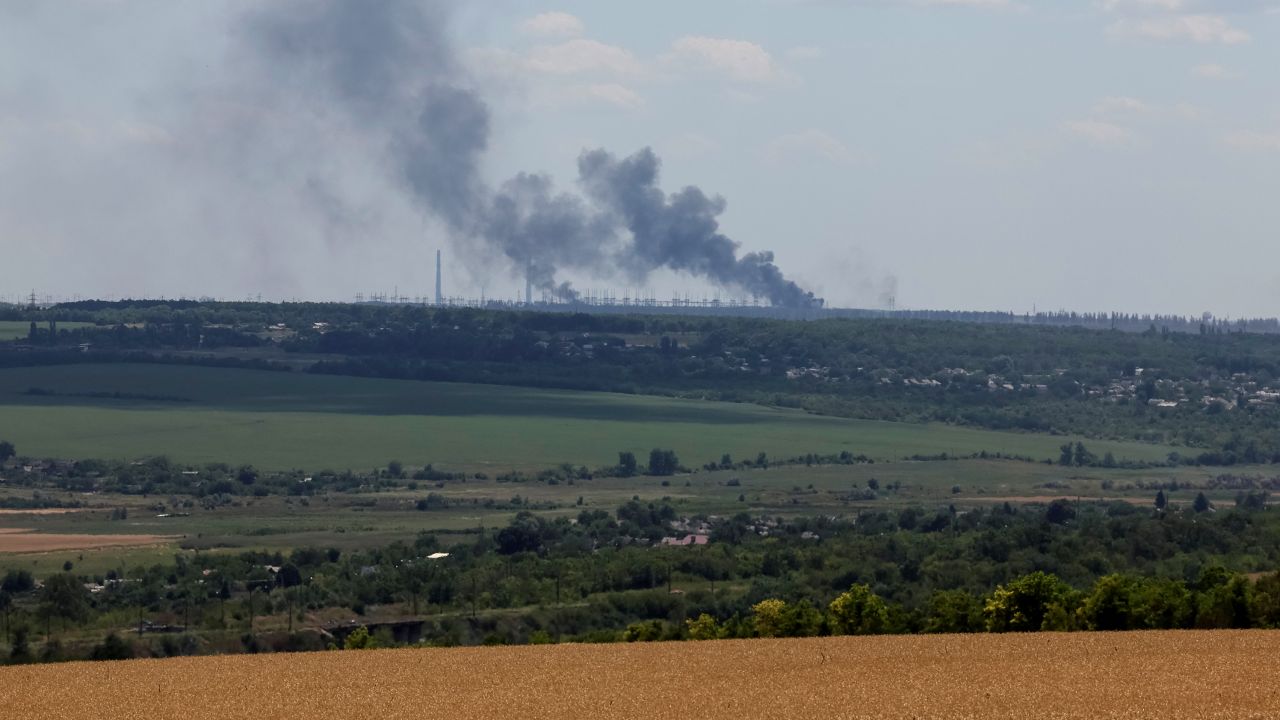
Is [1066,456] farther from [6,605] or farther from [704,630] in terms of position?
[704,630]

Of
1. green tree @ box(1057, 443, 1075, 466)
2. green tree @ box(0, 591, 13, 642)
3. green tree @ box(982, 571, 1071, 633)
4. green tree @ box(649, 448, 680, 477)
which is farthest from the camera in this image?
green tree @ box(1057, 443, 1075, 466)

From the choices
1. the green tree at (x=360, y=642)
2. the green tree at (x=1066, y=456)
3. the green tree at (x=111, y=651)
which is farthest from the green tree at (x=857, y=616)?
the green tree at (x=1066, y=456)

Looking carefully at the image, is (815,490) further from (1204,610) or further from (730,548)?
(1204,610)

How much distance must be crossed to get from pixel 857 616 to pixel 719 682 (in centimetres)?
1831

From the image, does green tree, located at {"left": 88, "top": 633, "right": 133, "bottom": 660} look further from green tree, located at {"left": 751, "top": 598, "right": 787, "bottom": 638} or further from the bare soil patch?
the bare soil patch

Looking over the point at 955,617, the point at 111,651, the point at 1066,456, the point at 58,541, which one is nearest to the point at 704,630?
the point at 955,617

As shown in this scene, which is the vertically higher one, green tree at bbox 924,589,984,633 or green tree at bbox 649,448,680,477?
green tree at bbox 924,589,984,633

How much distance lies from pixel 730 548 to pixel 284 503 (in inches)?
1770

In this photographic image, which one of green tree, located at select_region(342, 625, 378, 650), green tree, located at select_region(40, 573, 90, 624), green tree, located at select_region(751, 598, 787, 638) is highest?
green tree, located at select_region(751, 598, 787, 638)

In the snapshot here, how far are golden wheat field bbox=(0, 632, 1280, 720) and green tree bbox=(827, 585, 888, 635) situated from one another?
7.12 metres

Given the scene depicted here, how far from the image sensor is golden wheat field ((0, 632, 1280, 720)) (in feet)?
138

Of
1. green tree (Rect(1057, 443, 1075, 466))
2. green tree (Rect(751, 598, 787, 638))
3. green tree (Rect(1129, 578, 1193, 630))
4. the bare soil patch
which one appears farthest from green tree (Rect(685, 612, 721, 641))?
green tree (Rect(1057, 443, 1075, 466))

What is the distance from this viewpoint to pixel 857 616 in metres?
65.1

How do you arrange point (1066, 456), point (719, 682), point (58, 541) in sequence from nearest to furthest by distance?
point (719, 682) < point (58, 541) < point (1066, 456)
